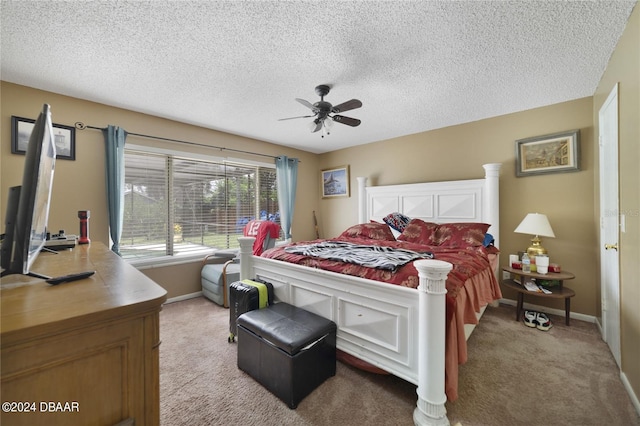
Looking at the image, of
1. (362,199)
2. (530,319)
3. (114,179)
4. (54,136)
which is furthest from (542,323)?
(54,136)

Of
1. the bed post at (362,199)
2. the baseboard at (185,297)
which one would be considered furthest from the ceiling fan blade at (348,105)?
the baseboard at (185,297)

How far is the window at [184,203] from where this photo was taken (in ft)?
10.9

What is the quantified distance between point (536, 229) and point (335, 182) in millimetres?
3272

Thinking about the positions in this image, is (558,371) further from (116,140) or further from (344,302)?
(116,140)

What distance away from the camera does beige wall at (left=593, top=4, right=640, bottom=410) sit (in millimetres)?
1585

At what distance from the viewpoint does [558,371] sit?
195cm

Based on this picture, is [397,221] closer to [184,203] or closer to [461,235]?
[461,235]

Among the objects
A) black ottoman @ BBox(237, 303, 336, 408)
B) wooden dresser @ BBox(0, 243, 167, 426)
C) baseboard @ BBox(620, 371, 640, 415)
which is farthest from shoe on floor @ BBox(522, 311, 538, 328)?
wooden dresser @ BBox(0, 243, 167, 426)

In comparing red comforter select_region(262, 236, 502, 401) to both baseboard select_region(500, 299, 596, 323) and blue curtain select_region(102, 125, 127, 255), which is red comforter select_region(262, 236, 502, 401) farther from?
blue curtain select_region(102, 125, 127, 255)

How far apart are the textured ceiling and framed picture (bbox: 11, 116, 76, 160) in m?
0.33

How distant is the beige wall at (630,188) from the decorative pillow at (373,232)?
219cm

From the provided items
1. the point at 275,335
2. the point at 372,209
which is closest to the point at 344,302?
the point at 275,335

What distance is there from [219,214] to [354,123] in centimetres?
262

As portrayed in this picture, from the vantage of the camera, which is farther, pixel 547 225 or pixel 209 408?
pixel 547 225
